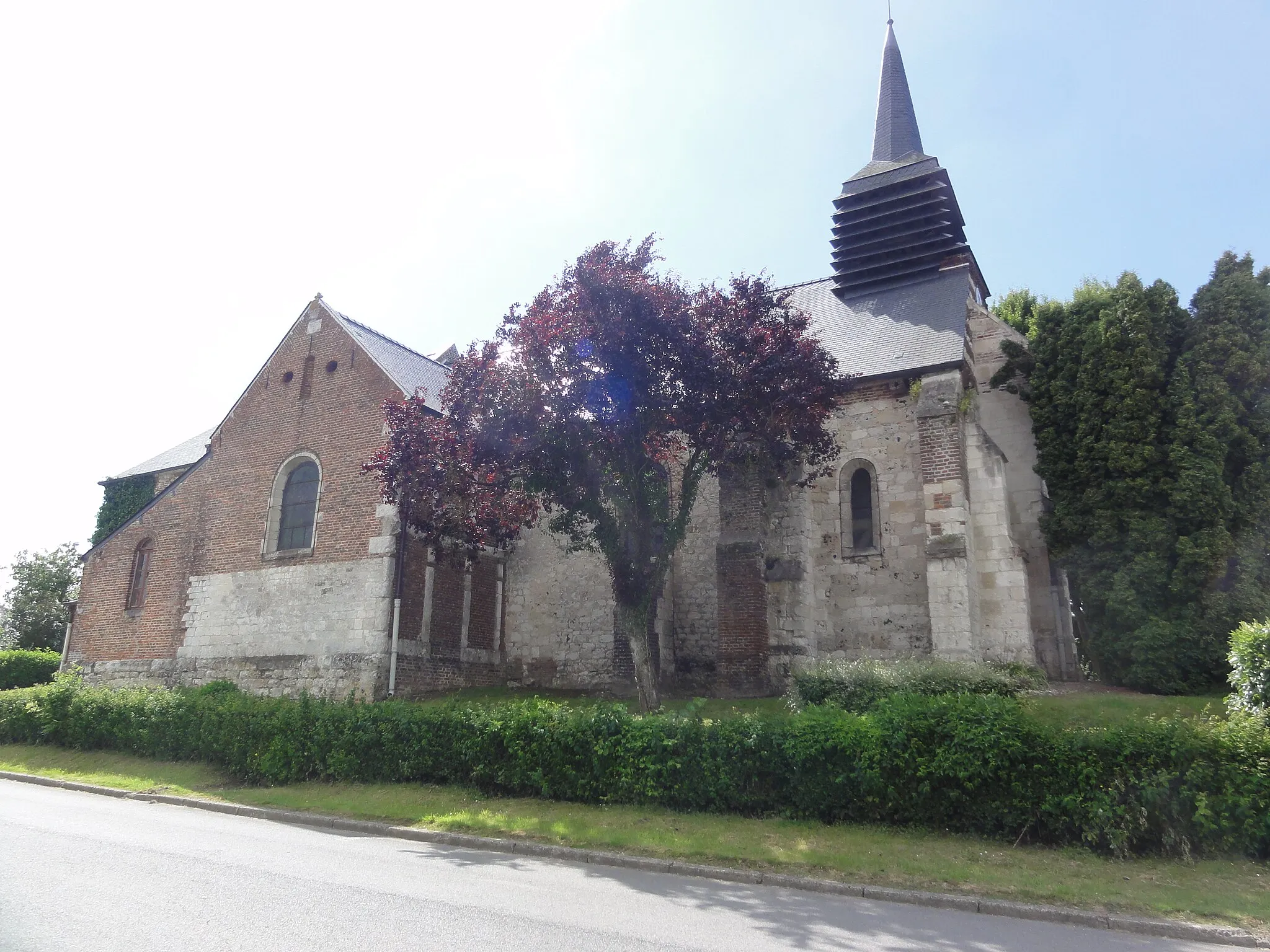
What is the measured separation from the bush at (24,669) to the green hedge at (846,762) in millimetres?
Result: 16919

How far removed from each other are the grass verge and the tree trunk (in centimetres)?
257

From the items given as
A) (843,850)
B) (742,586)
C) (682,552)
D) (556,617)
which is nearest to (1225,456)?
(742,586)

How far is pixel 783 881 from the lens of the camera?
7.75 m

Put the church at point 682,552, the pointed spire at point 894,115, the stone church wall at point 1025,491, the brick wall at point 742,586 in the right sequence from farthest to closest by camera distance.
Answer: the pointed spire at point 894,115 < the stone church wall at point 1025,491 < the church at point 682,552 < the brick wall at point 742,586

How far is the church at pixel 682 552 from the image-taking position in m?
16.0

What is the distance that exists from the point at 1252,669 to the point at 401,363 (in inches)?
727

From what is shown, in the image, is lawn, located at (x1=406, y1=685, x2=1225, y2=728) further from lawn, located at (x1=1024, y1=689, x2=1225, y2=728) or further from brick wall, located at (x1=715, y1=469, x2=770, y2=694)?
brick wall, located at (x1=715, y1=469, x2=770, y2=694)

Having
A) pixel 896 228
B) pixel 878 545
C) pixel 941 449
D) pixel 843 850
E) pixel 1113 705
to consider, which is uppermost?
pixel 896 228

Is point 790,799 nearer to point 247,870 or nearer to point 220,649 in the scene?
point 247,870

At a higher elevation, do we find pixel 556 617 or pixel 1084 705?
pixel 556 617

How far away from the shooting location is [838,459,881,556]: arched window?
17484mm

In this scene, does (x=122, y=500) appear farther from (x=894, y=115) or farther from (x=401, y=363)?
(x=894, y=115)

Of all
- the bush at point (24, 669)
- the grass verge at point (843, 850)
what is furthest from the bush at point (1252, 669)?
the bush at point (24, 669)

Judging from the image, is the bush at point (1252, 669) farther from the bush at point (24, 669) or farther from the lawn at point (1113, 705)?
the bush at point (24, 669)
